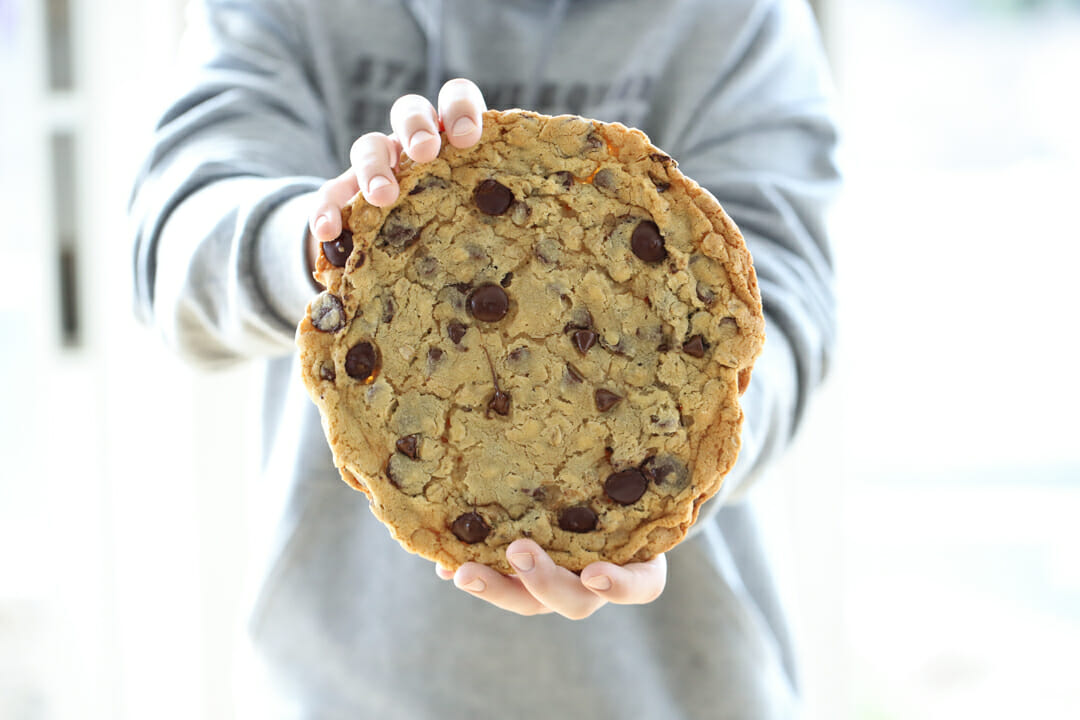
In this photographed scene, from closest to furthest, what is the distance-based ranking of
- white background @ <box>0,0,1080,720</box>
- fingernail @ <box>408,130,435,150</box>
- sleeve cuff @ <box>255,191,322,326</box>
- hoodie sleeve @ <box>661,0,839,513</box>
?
1. fingernail @ <box>408,130,435,150</box>
2. sleeve cuff @ <box>255,191,322,326</box>
3. hoodie sleeve @ <box>661,0,839,513</box>
4. white background @ <box>0,0,1080,720</box>

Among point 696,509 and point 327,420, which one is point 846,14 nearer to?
point 696,509

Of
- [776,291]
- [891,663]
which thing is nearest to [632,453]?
[776,291]

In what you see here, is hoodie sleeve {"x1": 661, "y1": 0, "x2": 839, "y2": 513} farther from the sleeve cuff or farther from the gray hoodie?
the sleeve cuff

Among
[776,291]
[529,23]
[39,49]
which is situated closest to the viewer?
[776,291]

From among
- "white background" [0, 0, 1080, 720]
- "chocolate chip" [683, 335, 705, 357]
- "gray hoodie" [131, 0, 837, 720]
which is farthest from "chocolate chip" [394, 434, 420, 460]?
"white background" [0, 0, 1080, 720]

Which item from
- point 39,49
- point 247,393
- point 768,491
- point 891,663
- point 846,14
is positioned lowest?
point 891,663

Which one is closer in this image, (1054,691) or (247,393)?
(247,393)
